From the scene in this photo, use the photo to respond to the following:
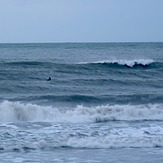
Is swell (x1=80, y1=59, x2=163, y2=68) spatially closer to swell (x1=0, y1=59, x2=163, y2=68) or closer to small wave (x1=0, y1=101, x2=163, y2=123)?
swell (x1=0, y1=59, x2=163, y2=68)

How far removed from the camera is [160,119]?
596 inches

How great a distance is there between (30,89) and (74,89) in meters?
2.22

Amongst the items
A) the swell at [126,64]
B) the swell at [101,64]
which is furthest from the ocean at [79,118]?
the swell at [126,64]

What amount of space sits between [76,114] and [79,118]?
640 mm

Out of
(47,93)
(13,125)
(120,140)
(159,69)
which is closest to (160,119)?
(120,140)

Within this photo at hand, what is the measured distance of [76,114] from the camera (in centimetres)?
1552

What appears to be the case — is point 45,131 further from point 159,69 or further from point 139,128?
point 159,69

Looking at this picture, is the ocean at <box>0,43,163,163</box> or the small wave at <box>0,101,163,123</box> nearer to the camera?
the ocean at <box>0,43,163,163</box>

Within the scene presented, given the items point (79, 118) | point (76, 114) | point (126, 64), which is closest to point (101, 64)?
point (126, 64)

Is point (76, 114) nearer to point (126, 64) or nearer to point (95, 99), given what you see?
point (95, 99)

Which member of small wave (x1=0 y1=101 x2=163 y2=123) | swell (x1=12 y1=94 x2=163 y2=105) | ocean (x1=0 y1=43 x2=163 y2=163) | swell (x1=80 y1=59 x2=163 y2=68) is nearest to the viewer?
ocean (x1=0 y1=43 x2=163 y2=163)

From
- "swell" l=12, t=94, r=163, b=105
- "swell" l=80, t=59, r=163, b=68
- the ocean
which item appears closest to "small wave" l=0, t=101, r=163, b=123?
the ocean

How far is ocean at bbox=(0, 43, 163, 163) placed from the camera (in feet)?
34.3

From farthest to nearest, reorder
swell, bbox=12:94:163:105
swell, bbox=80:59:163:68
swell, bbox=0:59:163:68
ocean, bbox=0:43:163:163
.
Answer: swell, bbox=80:59:163:68 → swell, bbox=0:59:163:68 → swell, bbox=12:94:163:105 → ocean, bbox=0:43:163:163
